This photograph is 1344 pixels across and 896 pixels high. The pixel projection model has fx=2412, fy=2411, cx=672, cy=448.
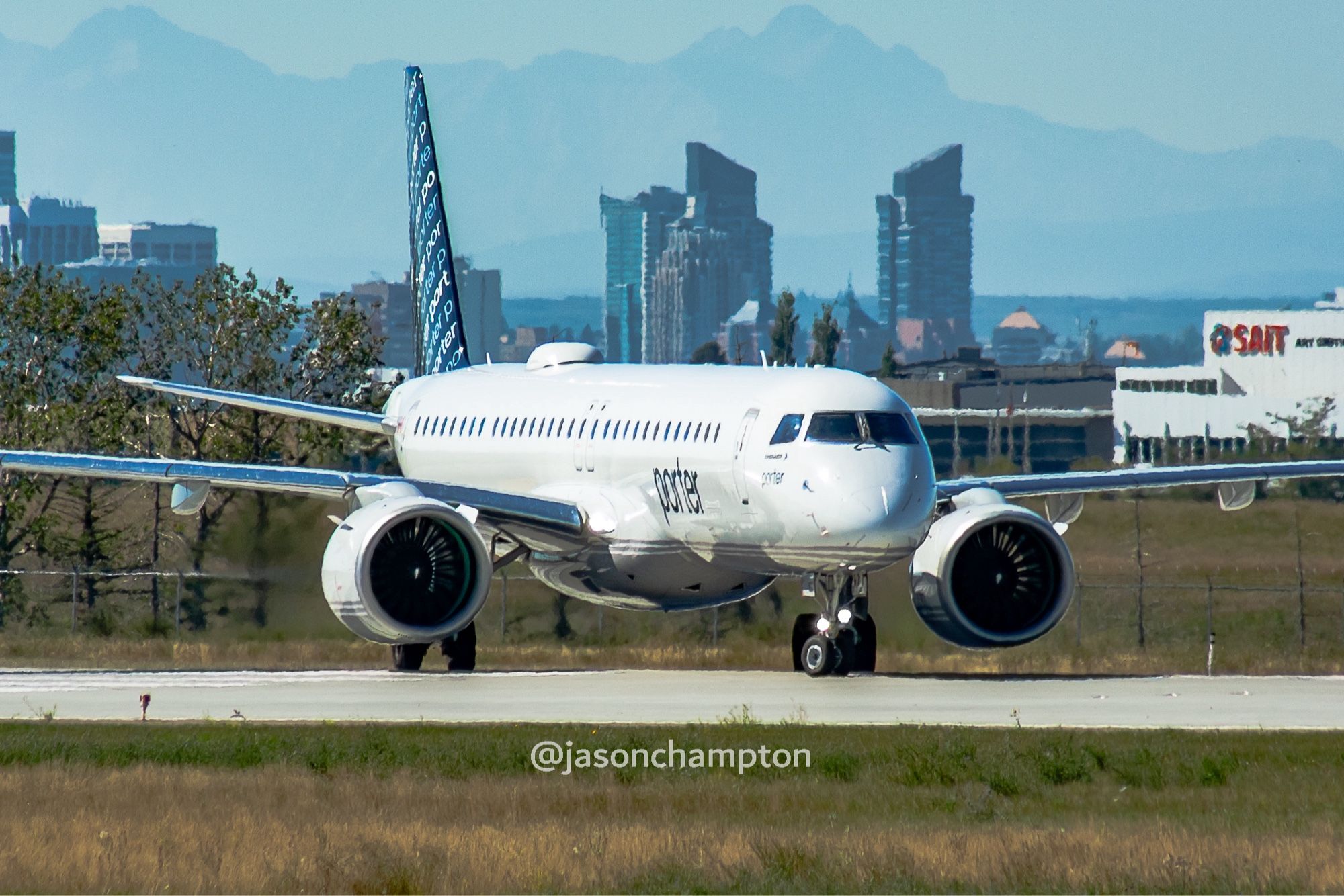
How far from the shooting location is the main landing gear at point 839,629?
3347cm

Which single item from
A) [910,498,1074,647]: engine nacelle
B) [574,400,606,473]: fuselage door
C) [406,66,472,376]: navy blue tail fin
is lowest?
[910,498,1074,647]: engine nacelle

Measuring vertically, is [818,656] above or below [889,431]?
below

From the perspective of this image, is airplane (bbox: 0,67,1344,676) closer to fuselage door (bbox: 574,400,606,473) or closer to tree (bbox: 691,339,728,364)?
fuselage door (bbox: 574,400,606,473)

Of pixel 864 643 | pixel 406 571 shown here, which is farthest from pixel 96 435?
pixel 864 643

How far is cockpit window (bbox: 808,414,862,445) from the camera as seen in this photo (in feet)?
105

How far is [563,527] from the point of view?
121 feet

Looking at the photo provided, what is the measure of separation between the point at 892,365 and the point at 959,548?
14726 centimetres

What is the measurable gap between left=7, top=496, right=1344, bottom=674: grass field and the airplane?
2624mm

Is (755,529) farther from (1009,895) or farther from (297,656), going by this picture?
(1009,895)

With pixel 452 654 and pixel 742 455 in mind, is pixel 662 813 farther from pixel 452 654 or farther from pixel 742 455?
pixel 452 654

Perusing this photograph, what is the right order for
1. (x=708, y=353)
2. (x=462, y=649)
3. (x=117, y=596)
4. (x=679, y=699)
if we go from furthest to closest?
(x=708, y=353) < (x=117, y=596) < (x=462, y=649) < (x=679, y=699)

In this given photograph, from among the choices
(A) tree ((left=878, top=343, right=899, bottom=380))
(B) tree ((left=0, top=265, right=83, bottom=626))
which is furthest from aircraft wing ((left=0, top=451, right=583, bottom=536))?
(A) tree ((left=878, top=343, right=899, bottom=380))

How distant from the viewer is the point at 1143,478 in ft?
123

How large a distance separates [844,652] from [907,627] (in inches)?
322
